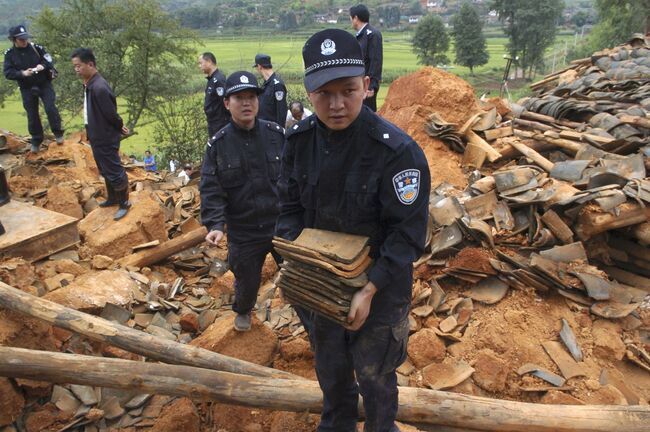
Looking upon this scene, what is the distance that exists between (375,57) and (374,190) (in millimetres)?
5059

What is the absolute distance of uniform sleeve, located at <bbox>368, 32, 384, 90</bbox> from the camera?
6.61 meters

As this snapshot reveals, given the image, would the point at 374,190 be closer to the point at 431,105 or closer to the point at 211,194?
the point at 211,194

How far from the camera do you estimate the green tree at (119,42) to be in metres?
22.0

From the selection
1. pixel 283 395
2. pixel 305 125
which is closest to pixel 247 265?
pixel 283 395

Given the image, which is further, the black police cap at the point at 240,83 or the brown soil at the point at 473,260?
the brown soil at the point at 473,260

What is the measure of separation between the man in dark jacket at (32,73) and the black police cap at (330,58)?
7801 millimetres

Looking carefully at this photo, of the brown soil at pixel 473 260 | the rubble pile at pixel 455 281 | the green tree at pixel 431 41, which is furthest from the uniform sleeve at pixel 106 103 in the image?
the green tree at pixel 431 41

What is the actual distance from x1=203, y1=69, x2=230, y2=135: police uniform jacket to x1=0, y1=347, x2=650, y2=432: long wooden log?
5387 mm

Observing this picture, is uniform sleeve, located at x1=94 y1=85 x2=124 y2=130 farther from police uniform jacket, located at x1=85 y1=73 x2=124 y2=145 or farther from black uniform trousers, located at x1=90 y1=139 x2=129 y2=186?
black uniform trousers, located at x1=90 y1=139 x2=129 y2=186

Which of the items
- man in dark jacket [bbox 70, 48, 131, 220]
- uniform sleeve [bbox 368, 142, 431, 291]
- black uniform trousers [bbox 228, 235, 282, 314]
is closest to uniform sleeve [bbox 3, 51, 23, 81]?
man in dark jacket [bbox 70, 48, 131, 220]

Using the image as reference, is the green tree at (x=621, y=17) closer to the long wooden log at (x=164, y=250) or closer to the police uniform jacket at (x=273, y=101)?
the police uniform jacket at (x=273, y=101)

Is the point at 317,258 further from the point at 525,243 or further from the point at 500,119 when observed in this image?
the point at 500,119

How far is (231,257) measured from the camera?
4.02m

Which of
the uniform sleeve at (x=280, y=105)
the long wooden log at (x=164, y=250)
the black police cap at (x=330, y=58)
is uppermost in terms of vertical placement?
the black police cap at (x=330, y=58)
